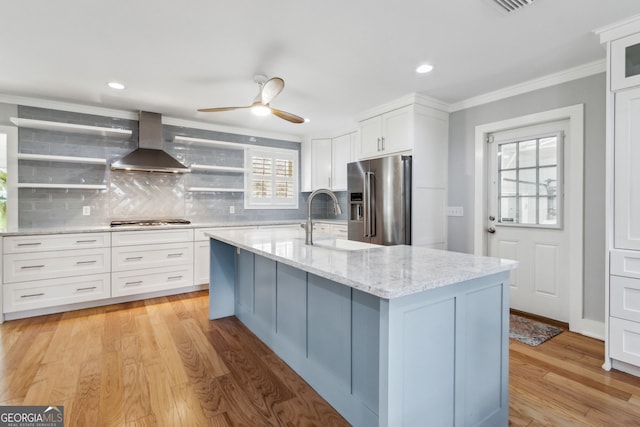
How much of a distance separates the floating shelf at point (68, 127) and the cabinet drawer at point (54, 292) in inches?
67.8

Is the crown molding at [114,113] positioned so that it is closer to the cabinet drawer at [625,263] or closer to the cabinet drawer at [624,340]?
the cabinet drawer at [625,263]

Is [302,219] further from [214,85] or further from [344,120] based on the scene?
[214,85]

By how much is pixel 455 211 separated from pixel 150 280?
12.7 feet

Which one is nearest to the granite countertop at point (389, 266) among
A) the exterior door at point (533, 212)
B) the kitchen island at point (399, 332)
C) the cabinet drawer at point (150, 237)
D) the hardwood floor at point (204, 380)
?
the kitchen island at point (399, 332)

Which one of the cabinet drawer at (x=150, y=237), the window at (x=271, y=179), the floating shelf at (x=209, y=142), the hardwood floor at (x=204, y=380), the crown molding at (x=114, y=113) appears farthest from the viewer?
the window at (x=271, y=179)

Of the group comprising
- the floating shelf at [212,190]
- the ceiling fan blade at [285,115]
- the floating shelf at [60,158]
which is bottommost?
the floating shelf at [212,190]

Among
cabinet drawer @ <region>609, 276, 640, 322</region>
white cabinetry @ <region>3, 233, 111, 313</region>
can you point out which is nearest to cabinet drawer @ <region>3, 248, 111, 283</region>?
white cabinetry @ <region>3, 233, 111, 313</region>

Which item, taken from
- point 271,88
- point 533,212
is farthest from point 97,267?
point 533,212

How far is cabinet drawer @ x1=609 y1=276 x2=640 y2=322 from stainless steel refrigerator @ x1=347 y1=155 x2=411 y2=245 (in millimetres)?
1709

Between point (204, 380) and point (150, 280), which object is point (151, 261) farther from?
point (204, 380)

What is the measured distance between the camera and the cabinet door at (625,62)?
2.08 meters

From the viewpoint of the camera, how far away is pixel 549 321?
305cm

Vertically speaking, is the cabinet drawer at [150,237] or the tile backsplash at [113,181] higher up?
the tile backsplash at [113,181]

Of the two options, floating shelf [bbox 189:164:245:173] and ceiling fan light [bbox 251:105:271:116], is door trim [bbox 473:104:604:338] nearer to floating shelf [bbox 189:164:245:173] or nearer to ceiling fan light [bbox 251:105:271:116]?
ceiling fan light [bbox 251:105:271:116]
